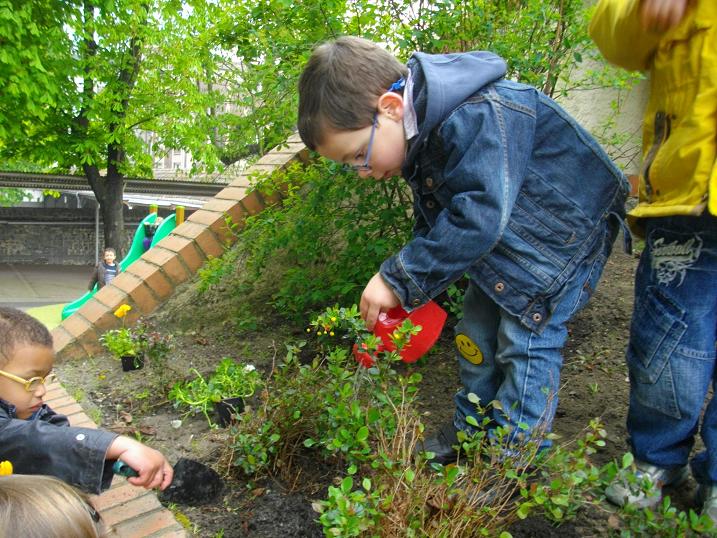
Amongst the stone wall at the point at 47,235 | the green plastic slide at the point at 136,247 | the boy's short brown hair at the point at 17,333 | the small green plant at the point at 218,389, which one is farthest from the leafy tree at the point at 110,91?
the boy's short brown hair at the point at 17,333

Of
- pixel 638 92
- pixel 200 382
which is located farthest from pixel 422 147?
pixel 638 92

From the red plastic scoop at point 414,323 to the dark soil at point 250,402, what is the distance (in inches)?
14.5

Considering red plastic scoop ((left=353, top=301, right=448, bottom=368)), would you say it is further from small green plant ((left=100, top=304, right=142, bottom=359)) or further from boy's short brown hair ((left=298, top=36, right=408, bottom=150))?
small green plant ((left=100, top=304, right=142, bottom=359))

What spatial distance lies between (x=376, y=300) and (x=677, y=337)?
2.67 feet

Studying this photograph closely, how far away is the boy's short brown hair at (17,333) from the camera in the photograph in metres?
1.70

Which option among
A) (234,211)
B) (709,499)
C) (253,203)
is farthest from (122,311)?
(709,499)

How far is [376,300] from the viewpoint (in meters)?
1.67

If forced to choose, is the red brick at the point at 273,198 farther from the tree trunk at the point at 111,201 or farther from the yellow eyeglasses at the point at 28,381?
the tree trunk at the point at 111,201

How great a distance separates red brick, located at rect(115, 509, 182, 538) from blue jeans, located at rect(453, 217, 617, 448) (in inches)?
36.9

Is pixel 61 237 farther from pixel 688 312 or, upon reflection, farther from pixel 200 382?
pixel 688 312

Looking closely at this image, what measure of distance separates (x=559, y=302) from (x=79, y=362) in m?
2.74

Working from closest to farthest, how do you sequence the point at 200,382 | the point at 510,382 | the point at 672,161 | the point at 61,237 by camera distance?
the point at 672,161, the point at 510,382, the point at 200,382, the point at 61,237

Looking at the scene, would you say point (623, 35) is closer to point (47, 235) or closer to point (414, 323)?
point (414, 323)

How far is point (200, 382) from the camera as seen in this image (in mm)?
2615
